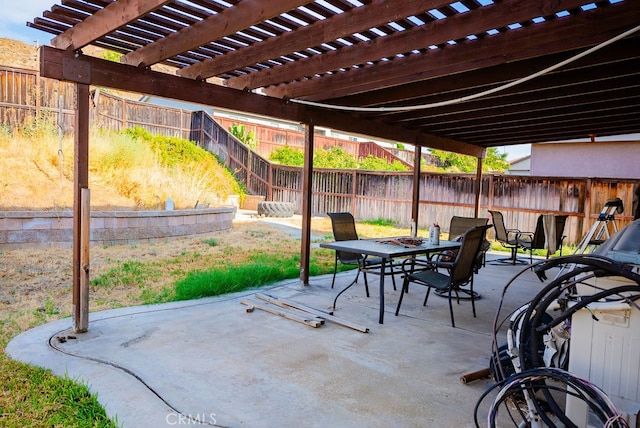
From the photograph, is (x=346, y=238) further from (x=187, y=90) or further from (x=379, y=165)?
(x=379, y=165)

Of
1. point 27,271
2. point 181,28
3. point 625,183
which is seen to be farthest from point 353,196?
point 181,28

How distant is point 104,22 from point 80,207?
1352 millimetres

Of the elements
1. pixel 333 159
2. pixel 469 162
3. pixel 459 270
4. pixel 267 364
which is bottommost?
pixel 267 364

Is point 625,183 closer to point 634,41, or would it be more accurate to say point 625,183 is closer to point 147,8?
point 634,41

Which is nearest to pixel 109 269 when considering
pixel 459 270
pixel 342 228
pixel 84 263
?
pixel 84 263

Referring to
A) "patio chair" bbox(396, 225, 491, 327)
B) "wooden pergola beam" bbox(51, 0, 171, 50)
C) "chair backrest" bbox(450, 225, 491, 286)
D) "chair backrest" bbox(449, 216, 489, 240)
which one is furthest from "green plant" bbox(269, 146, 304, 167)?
"wooden pergola beam" bbox(51, 0, 171, 50)

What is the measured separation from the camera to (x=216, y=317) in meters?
4.01

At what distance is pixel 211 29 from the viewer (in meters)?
3.19

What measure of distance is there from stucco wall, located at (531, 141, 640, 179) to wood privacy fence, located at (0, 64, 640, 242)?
1.45m

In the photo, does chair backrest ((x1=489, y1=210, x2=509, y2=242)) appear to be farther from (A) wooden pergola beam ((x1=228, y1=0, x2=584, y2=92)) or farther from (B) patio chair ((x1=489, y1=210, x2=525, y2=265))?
(A) wooden pergola beam ((x1=228, y1=0, x2=584, y2=92))

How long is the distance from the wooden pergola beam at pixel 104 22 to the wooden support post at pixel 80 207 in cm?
32

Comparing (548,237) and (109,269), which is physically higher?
(548,237)

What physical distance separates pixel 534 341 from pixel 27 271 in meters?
5.29

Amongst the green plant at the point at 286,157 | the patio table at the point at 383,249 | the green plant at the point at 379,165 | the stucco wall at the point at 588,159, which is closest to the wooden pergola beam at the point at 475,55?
the patio table at the point at 383,249
